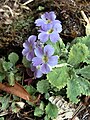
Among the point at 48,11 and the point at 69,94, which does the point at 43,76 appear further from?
the point at 48,11

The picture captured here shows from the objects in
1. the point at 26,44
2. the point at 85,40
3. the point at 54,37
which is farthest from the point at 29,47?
the point at 85,40

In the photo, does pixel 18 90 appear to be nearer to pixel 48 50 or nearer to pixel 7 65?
pixel 7 65

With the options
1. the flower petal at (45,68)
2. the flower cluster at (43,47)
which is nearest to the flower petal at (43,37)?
the flower cluster at (43,47)

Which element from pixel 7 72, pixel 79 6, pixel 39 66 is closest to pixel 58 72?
pixel 39 66

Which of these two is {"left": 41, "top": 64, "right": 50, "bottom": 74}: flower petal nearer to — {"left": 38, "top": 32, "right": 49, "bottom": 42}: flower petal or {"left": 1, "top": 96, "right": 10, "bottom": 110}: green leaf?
{"left": 38, "top": 32, "right": 49, "bottom": 42}: flower petal

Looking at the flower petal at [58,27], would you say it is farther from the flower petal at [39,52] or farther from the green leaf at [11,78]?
the green leaf at [11,78]

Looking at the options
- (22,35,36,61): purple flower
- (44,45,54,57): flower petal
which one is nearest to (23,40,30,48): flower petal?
(22,35,36,61): purple flower
